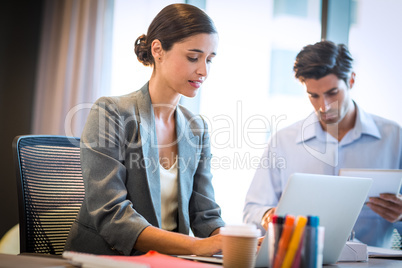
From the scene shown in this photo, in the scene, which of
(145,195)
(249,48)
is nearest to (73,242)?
(145,195)

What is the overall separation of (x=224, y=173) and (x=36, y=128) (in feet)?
4.88

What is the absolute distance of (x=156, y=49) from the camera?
5.31 ft

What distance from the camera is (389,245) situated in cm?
204

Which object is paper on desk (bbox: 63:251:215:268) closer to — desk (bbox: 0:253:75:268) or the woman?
desk (bbox: 0:253:75:268)

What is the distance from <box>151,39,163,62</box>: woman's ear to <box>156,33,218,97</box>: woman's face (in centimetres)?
2

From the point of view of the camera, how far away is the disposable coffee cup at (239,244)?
0.81m

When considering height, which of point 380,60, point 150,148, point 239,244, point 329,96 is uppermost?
point 380,60

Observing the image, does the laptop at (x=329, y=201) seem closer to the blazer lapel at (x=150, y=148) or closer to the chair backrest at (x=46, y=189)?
the blazer lapel at (x=150, y=148)

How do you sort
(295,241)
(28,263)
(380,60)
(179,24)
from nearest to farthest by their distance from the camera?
(295,241) → (28,263) → (179,24) → (380,60)

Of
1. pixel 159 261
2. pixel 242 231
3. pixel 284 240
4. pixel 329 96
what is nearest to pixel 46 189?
pixel 159 261

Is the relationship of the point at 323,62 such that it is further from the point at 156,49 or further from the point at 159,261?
the point at 159,261

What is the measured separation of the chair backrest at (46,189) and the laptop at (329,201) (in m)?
0.79

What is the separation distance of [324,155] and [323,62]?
1.49 ft

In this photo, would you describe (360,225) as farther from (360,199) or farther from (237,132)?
(360,199)
